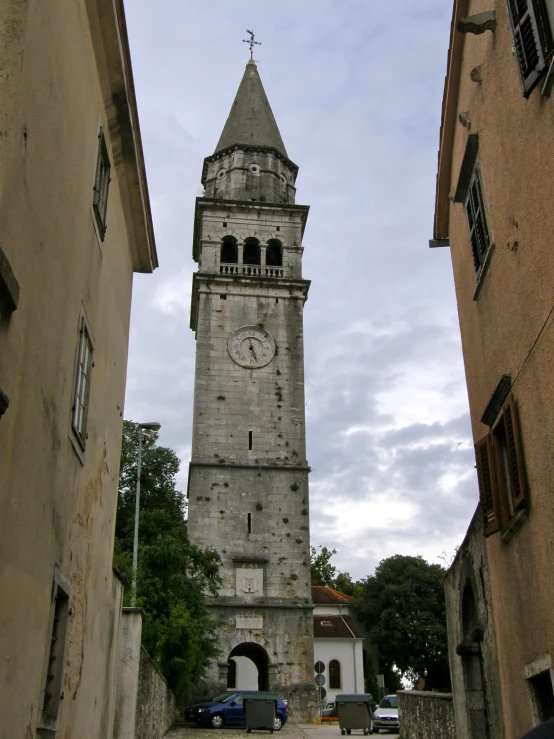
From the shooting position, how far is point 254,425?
31.8m

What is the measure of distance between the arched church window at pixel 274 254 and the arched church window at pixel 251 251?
492 mm

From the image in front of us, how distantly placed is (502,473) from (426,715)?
26.4 ft

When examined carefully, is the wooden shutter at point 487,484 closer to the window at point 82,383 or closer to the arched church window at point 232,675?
the window at point 82,383

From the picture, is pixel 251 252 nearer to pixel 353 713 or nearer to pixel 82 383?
pixel 353 713

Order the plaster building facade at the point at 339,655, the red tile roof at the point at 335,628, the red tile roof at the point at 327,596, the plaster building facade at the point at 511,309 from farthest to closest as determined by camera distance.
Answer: the red tile roof at the point at 327,596 → the red tile roof at the point at 335,628 → the plaster building facade at the point at 339,655 → the plaster building facade at the point at 511,309

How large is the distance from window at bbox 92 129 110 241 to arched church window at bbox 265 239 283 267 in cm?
2642

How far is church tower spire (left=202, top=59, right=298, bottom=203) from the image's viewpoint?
3783 cm

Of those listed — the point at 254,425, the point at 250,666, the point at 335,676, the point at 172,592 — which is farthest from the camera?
the point at 335,676

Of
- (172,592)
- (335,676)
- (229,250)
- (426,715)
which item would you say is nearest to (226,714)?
(172,592)

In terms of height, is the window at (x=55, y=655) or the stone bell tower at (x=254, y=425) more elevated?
the stone bell tower at (x=254, y=425)

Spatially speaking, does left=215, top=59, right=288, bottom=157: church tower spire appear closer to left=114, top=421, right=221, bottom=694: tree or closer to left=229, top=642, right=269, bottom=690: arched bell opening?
left=114, top=421, right=221, bottom=694: tree

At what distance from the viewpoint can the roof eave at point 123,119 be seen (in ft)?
28.0

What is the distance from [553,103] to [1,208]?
4349 mm

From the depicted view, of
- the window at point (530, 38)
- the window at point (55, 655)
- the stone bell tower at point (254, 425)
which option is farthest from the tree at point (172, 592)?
the window at point (530, 38)
